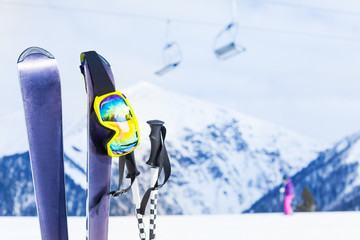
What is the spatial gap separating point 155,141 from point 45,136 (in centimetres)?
45

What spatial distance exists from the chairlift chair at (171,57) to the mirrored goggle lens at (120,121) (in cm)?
586

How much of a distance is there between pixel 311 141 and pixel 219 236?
23707 millimetres

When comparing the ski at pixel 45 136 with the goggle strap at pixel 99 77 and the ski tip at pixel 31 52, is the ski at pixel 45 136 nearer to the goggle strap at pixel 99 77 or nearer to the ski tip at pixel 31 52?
the ski tip at pixel 31 52

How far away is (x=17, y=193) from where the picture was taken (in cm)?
1920

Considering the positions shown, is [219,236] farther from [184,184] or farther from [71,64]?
[184,184]

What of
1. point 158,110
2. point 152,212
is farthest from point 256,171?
point 152,212

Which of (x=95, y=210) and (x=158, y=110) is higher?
(x=158, y=110)

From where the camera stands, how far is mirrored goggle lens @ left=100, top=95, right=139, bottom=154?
1730 mm

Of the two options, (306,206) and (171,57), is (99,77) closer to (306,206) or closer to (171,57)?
(171,57)

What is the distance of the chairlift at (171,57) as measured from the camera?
7595 mm

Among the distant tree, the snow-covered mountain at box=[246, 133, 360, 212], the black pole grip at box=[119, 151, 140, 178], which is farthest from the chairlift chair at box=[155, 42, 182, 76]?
the snow-covered mountain at box=[246, 133, 360, 212]

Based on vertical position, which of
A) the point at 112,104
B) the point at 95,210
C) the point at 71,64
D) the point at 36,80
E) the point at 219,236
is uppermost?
the point at 71,64

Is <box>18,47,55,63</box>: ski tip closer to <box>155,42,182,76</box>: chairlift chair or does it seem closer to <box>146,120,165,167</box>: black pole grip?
<box>146,120,165,167</box>: black pole grip

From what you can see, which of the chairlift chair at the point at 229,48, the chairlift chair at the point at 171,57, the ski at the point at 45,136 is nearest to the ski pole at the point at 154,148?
the ski at the point at 45,136
